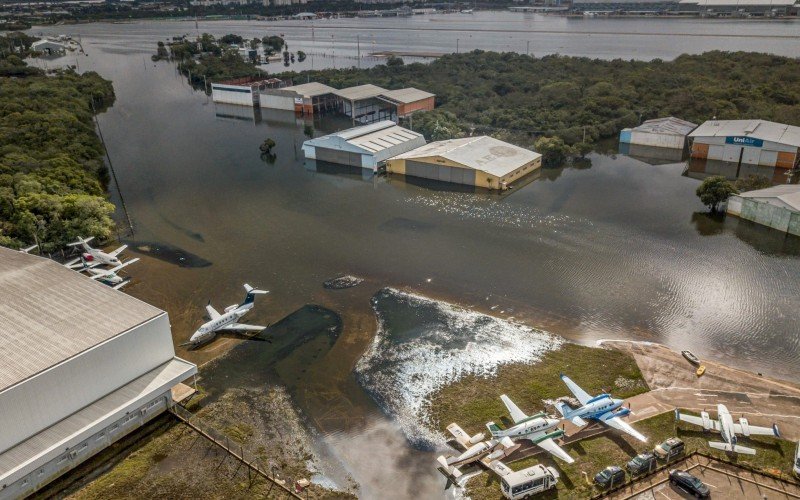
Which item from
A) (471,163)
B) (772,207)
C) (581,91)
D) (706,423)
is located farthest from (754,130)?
(706,423)

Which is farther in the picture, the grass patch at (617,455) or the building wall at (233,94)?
the building wall at (233,94)

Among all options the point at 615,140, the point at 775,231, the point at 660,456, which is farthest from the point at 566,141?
the point at 660,456

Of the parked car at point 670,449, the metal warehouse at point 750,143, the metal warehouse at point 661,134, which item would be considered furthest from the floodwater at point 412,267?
the parked car at point 670,449

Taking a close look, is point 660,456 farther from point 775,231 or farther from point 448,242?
point 775,231

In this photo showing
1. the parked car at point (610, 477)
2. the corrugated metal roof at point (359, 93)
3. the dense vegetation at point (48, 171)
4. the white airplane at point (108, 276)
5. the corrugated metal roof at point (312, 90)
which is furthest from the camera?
the corrugated metal roof at point (312, 90)

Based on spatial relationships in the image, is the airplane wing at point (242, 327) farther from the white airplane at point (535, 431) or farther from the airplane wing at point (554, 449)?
the airplane wing at point (554, 449)

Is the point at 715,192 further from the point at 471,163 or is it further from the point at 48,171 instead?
the point at 48,171

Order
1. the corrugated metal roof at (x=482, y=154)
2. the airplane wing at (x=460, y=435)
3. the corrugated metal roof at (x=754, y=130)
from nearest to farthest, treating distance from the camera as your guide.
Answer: the airplane wing at (x=460, y=435) < the corrugated metal roof at (x=482, y=154) < the corrugated metal roof at (x=754, y=130)
